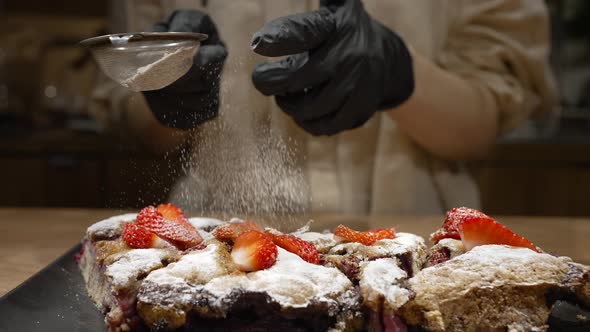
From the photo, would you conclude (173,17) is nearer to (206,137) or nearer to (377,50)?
(206,137)

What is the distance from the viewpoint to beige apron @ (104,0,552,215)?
2072 mm

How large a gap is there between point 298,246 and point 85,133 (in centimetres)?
235

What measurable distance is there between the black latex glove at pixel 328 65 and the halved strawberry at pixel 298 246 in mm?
351

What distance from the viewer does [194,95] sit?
1565 millimetres

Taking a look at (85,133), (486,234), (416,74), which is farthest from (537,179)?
(85,133)

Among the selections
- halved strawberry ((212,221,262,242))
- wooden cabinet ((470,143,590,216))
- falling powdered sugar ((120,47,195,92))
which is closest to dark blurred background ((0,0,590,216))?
wooden cabinet ((470,143,590,216))

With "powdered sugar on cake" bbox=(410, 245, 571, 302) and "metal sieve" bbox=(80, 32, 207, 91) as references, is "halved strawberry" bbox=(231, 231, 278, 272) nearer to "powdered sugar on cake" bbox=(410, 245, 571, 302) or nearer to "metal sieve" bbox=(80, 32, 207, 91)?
"powdered sugar on cake" bbox=(410, 245, 571, 302)

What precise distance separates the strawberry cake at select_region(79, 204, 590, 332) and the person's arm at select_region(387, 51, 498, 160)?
784 mm

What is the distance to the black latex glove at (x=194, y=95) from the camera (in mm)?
1525

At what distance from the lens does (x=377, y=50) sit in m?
1.62

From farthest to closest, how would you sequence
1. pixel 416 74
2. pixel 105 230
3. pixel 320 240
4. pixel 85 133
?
pixel 85 133
pixel 416 74
pixel 105 230
pixel 320 240

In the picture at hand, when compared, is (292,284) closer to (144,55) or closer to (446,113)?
(144,55)

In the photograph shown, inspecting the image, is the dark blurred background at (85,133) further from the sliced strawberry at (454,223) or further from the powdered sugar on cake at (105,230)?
the sliced strawberry at (454,223)

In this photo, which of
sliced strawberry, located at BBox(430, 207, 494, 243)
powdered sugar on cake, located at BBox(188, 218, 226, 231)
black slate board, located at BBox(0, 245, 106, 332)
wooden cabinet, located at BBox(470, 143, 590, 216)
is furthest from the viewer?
wooden cabinet, located at BBox(470, 143, 590, 216)
